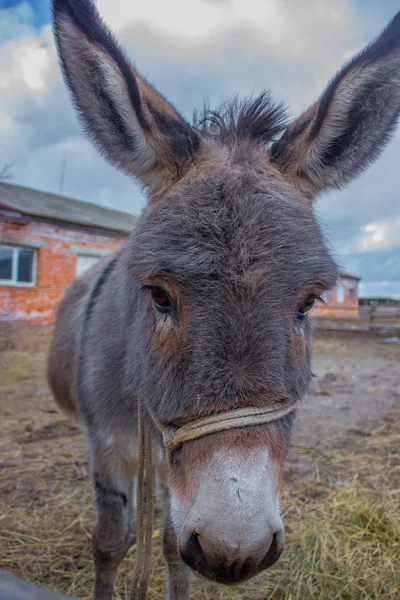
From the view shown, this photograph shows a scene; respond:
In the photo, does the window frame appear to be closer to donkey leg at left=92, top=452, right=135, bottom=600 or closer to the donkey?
donkey leg at left=92, top=452, right=135, bottom=600

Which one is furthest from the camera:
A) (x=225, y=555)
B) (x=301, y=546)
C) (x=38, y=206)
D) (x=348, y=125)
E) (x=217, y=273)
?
(x=38, y=206)

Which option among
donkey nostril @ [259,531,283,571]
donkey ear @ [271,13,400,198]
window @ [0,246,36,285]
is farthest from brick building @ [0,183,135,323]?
donkey nostril @ [259,531,283,571]

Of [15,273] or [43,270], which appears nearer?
[15,273]

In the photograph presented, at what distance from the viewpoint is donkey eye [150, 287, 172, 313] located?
1772 millimetres

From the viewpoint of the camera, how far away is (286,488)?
162 inches

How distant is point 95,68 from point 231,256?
1.16 metres

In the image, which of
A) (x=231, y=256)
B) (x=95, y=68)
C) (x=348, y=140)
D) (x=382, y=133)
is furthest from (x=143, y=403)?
(x=382, y=133)

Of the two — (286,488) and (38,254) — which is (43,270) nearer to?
(38,254)

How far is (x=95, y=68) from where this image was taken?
196 centimetres

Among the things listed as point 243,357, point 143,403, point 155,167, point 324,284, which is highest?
point 155,167

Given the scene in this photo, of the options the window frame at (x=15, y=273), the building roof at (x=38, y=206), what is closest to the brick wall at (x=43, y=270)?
the window frame at (x=15, y=273)

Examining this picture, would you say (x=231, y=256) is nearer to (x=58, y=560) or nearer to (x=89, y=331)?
(x=89, y=331)

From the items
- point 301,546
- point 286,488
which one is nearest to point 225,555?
point 301,546

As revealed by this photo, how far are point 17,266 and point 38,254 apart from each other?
89 cm
